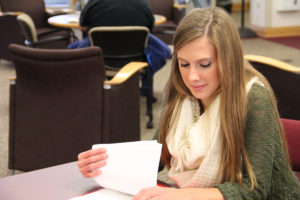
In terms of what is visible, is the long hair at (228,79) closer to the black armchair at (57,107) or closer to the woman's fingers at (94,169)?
the woman's fingers at (94,169)

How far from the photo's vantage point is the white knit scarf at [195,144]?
117 cm

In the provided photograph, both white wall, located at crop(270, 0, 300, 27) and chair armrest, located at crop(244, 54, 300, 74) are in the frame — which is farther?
white wall, located at crop(270, 0, 300, 27)

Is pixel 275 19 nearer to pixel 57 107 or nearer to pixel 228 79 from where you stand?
pixel 57 107

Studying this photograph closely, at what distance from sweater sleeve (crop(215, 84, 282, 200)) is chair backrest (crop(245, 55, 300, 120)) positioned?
0.95 meters

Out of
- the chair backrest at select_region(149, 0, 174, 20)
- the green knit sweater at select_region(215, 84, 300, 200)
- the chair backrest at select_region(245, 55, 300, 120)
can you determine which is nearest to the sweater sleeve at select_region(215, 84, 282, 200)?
the green knit sweater at select_region(215, 84, 300, 200)

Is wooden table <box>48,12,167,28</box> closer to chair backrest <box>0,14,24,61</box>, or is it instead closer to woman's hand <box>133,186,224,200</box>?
chair backrest <box>0,14,24,61</box>

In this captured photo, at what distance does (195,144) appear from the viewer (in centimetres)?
121

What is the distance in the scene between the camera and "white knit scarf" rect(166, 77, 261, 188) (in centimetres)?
117

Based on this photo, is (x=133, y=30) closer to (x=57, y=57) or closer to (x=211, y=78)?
(x=57, y=57)

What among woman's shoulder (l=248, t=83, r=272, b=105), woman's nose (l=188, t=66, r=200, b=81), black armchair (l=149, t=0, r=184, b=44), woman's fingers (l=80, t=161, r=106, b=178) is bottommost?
black armchair (l=149, t=0, r=184, b=44)

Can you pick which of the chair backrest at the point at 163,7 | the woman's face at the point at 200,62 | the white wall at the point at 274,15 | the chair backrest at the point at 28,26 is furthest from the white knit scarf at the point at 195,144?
the white wall at the point at 274,15

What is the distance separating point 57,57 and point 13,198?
1339mm

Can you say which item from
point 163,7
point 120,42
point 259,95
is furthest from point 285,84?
point 163,7

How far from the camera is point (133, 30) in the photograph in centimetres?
329
